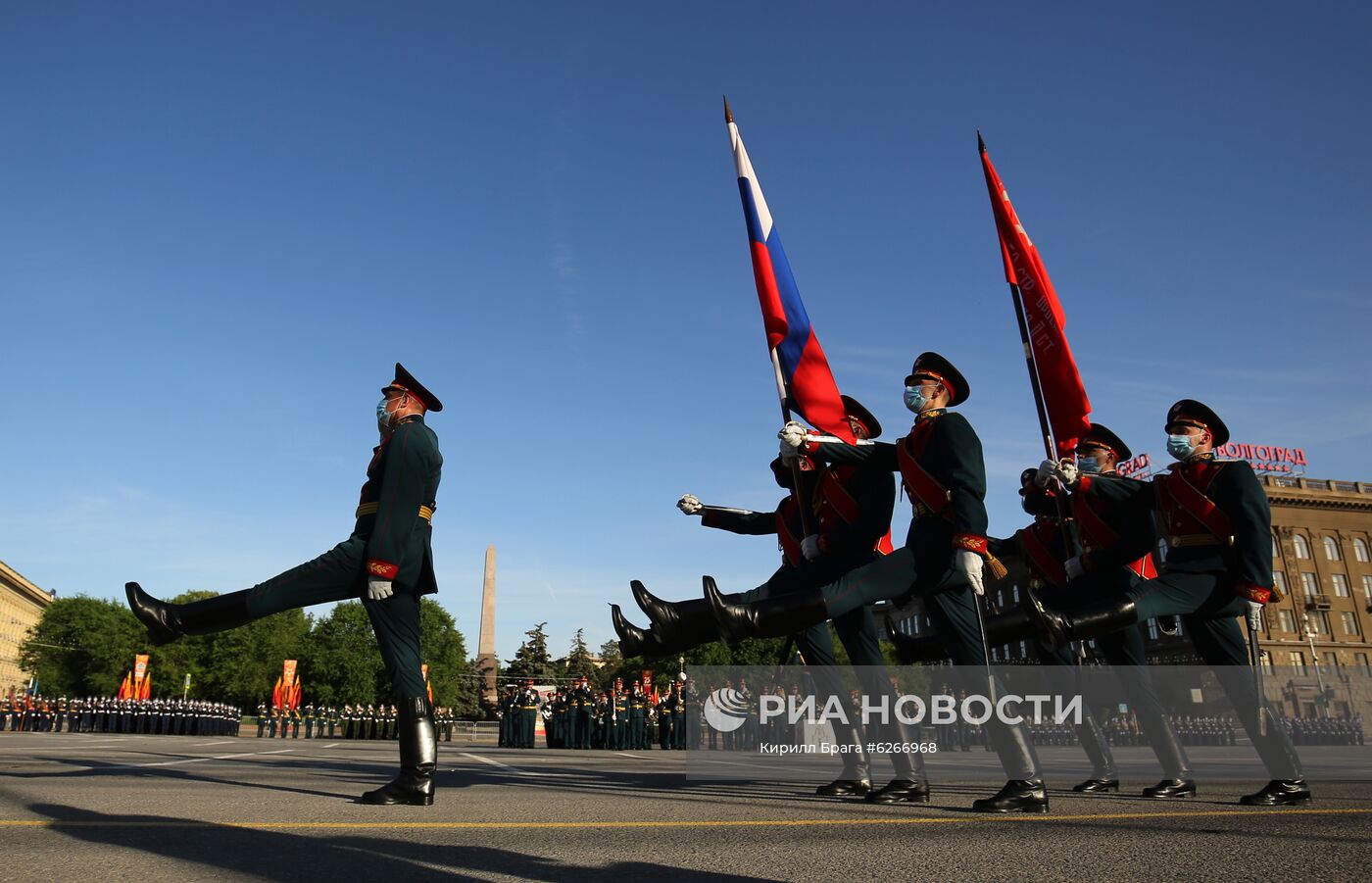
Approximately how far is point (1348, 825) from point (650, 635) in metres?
3.45

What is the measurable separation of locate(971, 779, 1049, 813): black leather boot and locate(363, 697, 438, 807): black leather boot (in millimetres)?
2829

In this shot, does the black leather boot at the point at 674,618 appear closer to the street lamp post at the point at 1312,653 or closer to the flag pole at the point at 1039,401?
the flag pole at the point at 1039,401

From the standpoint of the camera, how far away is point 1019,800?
4793 millimetres

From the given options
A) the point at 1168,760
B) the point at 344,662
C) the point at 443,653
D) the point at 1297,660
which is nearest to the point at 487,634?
the point at 344,662

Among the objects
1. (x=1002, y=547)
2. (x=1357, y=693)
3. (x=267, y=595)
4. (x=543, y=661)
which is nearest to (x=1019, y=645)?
(x=1357, y=693)

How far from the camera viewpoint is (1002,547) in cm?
825

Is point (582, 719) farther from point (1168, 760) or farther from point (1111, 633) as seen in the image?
point (1111, 633)

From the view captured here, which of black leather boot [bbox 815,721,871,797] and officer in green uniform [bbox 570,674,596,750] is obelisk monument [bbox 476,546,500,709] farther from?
black leather boot [bbox 815,721,871,797]

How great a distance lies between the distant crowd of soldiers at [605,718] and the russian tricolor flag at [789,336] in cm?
1672

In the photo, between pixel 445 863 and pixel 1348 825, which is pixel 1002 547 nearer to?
pixel 1348 825

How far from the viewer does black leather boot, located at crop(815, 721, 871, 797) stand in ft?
19.9

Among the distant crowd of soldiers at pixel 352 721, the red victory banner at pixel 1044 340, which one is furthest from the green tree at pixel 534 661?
the red victory banner at pixel 1044 340

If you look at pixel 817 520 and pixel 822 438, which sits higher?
pixel 822 438

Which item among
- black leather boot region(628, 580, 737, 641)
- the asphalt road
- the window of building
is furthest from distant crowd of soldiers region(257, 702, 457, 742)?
the window of building
